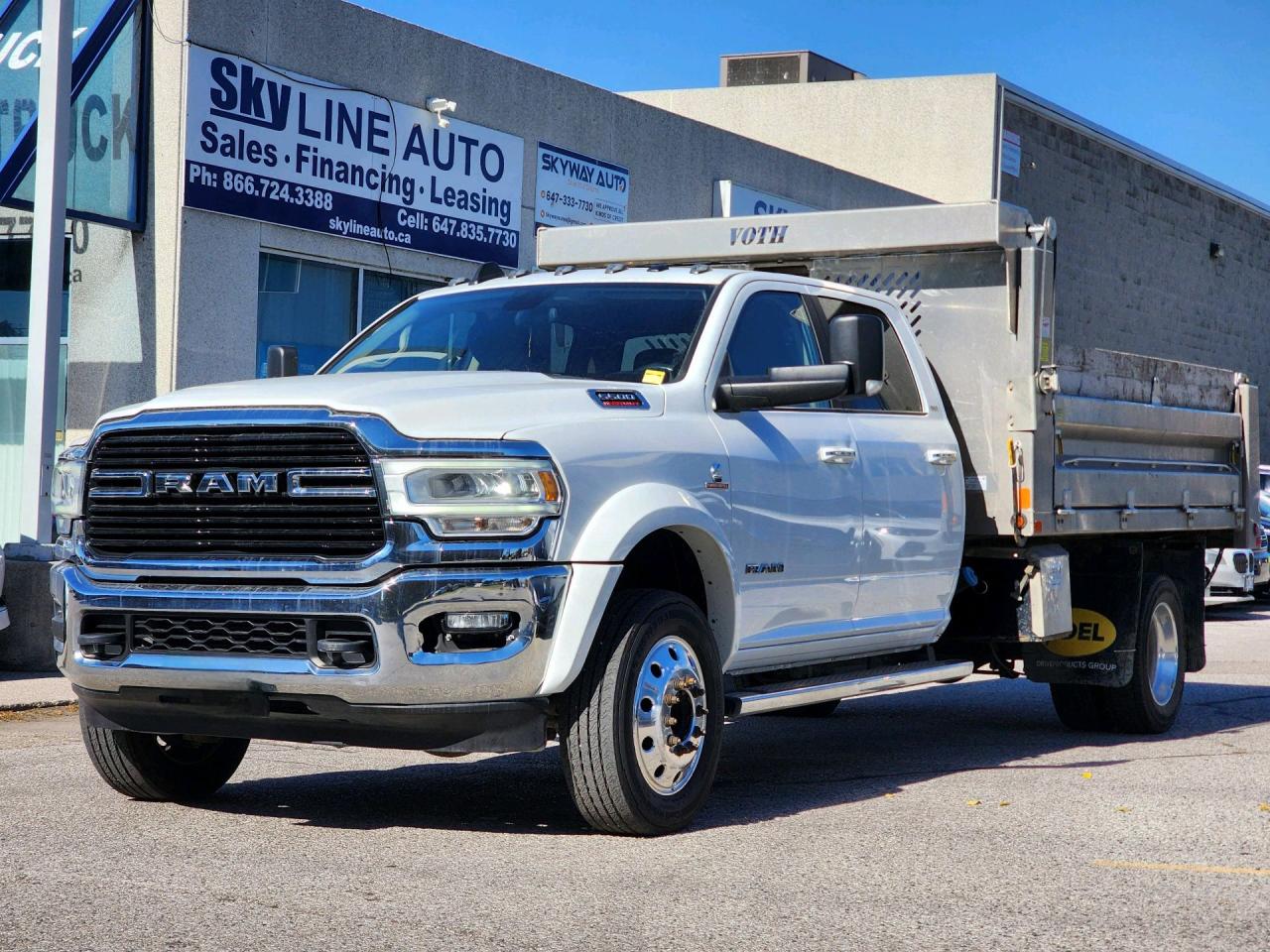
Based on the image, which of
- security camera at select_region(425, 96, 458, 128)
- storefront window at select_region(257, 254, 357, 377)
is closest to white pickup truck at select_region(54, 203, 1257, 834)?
storefront window at select_region(257, 254, 357, 377)

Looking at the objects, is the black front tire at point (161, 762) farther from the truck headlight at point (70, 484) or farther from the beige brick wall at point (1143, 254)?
the beige brick wall at point (1143, 254)

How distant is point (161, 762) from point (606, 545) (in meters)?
2.20

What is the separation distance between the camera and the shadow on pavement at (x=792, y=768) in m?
6.99

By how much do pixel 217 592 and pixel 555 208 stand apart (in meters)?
14.2

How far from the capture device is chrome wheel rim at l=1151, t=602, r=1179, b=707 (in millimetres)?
10180

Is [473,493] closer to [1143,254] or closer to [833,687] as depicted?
[833,687]

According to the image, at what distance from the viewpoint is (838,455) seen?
7543 millimetres

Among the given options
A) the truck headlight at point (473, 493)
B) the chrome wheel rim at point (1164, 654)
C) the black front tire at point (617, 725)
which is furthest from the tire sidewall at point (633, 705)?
the chrome wheel rim at point (1164, 654)

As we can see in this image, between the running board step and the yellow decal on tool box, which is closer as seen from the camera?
the running board step

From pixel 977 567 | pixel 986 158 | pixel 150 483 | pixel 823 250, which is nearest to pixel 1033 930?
pixel 150 483

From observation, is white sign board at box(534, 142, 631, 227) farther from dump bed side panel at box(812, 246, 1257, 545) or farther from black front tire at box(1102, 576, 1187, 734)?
black front tire at box(1102, 576, 1187, 734)

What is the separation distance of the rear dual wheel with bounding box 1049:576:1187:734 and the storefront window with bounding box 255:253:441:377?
858 cm

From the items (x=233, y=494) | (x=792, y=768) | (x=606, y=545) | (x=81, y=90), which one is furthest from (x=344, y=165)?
(x=606, y=545)

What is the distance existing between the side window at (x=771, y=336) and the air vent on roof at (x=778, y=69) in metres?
28.8
